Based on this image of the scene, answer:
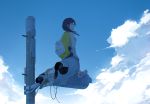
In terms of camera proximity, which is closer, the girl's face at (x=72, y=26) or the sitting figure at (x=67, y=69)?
the sitting figure at (x=67, y=69)

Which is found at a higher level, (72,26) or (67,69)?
(72,26)

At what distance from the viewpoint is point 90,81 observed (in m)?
14.3

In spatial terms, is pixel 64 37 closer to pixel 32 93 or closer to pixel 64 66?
pixel 64 66

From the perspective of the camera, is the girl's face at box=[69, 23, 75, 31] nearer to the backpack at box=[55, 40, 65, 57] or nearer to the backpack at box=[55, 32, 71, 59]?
the backpack at box=[55, 32, 71, 59]

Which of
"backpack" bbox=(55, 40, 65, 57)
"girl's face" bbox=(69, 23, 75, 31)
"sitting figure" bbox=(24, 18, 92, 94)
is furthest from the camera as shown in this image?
"girl's face" bbox=(69, 23, 75, 31)

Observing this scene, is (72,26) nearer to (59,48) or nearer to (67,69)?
(59,48)

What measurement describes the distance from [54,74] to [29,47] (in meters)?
2.42

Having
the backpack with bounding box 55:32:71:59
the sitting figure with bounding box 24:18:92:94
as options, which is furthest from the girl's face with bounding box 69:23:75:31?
the backpack with bounding box 55:32:71:59

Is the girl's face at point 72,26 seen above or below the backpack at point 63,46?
above

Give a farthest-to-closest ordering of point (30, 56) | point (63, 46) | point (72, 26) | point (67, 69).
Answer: point (30, 56) → point (72, 26) → point (63, 46) → point (67, 69)

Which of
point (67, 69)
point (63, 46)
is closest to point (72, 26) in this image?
point (63, 46)

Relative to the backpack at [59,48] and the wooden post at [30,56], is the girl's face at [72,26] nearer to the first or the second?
the backpack at [59,48]

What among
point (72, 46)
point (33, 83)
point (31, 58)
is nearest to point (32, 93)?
point (33, 83)

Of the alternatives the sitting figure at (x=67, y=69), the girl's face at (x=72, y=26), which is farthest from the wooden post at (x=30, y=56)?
the girl's face at (x=72, y=26)
